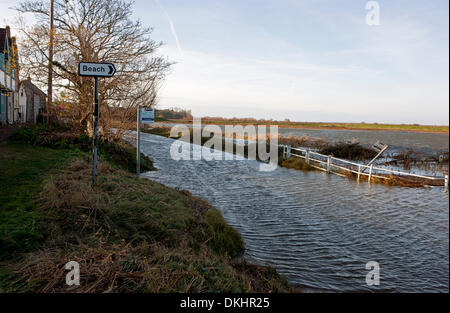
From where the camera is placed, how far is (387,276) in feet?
19.3


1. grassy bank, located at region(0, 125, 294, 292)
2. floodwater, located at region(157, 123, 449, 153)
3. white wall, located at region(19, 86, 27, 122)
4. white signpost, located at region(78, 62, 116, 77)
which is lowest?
grassy bank, located at region(0, 125, 294, 292)

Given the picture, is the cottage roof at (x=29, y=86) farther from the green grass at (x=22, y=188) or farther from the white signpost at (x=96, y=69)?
the white signpost at (x=96, y=69)

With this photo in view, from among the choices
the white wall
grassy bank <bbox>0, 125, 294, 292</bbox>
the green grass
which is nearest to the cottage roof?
the white wall

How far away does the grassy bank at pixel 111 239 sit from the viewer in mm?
3791

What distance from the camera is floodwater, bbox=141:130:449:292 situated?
5.80 meters

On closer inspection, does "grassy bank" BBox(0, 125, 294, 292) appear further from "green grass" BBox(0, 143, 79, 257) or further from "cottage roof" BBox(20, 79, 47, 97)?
"cottage roof" BBox(20, 79, 47, 97)

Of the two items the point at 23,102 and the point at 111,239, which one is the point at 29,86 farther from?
the point at 111,239

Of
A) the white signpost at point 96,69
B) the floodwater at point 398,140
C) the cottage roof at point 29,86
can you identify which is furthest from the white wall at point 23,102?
the floodwater at point 398,140

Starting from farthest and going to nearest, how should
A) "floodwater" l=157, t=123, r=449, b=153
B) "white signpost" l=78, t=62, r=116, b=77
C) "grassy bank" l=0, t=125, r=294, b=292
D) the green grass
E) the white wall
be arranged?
"floodwater" l=157, t=123, r=449, b=153, the white wall, "white signpost" l=78, t=62, r=116, b=77, the green grass, "grassy bank" l=0, t=125, r=294, b=292

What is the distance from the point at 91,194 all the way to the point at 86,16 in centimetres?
1145

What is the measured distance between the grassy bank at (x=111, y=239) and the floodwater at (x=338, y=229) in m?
0.87

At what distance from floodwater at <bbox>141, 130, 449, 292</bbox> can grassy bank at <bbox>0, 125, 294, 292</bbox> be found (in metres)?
0.87

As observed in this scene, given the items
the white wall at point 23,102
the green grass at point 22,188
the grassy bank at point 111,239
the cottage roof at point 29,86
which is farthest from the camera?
the white wall at point 23,102

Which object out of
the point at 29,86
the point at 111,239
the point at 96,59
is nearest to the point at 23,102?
the point at 29,86
